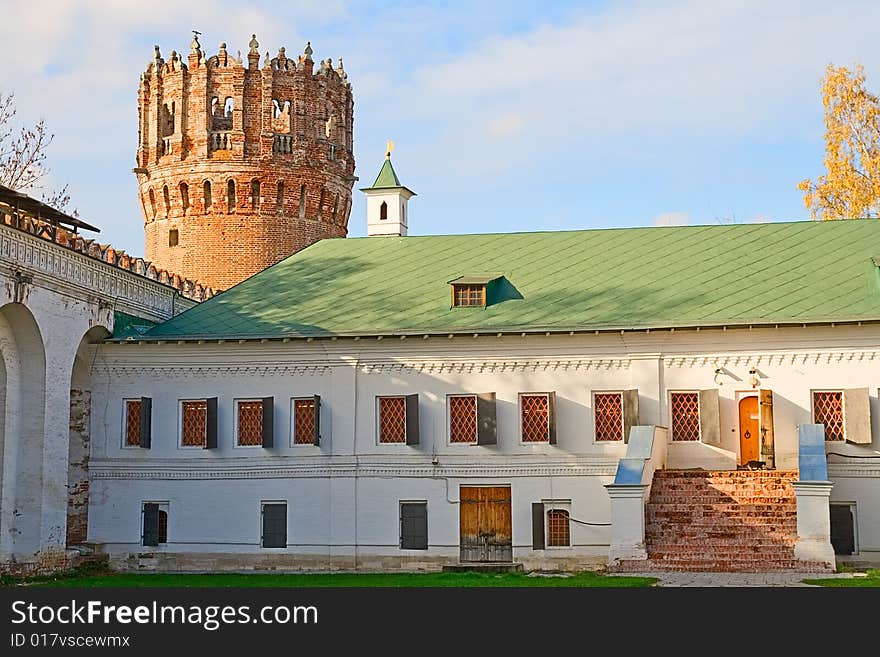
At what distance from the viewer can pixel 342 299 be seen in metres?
34.5

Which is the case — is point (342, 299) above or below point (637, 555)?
above

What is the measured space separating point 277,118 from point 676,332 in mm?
26297

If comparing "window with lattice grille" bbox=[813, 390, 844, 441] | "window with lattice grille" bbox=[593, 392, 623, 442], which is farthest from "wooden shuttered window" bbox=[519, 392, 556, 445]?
"window with lattice grille" bbox=[813, 390, 844, 441]

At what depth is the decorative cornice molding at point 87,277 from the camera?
28469 mm

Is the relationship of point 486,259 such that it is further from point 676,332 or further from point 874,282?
point 874,282

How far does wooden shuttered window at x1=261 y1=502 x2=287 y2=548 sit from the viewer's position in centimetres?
3266

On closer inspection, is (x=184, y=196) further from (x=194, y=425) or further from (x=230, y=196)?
(x=194, y=425)

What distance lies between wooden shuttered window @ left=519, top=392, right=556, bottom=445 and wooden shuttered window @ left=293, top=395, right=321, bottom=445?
4.92 metres

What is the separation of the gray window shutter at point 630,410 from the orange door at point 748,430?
2.37 metres

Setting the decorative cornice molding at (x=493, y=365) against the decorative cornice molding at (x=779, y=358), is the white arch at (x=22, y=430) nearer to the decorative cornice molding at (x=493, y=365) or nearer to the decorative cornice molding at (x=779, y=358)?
the decorative cornice molding at (x=493, y=365)

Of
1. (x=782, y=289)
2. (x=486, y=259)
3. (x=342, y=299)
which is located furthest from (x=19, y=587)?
(x=782, y=289)

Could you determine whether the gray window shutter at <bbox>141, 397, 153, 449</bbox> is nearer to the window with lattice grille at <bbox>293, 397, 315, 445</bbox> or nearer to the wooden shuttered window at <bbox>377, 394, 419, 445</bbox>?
the window with lattice grille at <bbox>293, 397, 315, 445</bbox>

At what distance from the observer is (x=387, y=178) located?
4159cm

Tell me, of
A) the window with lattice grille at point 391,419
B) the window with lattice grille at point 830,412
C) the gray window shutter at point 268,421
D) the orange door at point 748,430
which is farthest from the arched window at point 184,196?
the window with lattice grille at point 830,412
